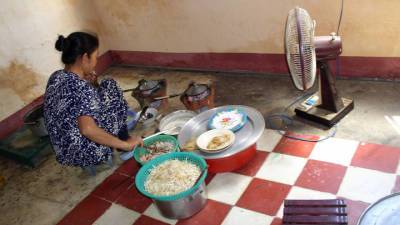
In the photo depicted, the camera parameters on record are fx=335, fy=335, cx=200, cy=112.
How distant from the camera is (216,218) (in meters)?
2.06

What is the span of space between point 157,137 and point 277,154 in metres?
0.93

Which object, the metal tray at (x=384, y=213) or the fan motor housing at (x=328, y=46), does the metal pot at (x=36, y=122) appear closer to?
the fan motor housing at (x=328, y=46)

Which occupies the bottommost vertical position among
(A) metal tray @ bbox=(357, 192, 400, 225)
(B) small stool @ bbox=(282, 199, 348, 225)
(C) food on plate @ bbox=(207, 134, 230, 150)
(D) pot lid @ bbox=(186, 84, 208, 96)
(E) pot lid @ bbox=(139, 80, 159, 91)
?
(B) small stool @ bbox=(282, 199, 348, 225)

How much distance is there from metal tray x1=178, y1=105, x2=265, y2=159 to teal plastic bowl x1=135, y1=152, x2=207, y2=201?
13 cm

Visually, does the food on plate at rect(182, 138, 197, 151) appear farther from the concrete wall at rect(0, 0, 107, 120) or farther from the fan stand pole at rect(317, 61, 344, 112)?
the concrete wall at rect(0, 0, 107, 120)

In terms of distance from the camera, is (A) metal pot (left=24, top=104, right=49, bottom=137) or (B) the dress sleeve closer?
(B) the dress sleeve

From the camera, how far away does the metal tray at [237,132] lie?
2.32 meters

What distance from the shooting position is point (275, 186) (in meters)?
2.19

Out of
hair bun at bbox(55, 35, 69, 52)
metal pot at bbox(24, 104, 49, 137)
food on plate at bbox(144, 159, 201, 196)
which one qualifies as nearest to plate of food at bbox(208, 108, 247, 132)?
food on plate at bbox(144, 159, 201, 196)

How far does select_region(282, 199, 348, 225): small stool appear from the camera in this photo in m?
1.74

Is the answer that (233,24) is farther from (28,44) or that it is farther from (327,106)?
(28,44)

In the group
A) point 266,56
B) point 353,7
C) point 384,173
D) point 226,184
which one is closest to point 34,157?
point 226,184

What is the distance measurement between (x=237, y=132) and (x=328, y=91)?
0.79 metres

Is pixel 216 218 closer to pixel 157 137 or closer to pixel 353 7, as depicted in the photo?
pixel 157 137
